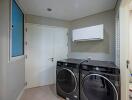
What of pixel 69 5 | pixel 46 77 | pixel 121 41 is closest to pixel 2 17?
pixel 69 5

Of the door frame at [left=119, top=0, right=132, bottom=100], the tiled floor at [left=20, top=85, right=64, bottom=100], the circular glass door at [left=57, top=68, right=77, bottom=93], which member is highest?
the door frame at [left=119, top=0, right=132, bottom=100]

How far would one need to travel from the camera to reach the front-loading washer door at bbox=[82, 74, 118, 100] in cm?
194

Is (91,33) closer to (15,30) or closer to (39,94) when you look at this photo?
(15,30)

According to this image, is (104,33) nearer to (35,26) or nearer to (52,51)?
(52,51)

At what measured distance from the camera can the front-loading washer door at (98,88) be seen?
6.38 ft

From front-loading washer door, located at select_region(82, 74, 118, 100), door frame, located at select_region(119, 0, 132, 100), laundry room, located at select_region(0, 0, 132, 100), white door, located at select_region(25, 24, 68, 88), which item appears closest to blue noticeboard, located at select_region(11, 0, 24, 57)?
laundry room, located at select_region(0, 0, 132, 100)

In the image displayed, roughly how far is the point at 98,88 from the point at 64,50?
2179 mm

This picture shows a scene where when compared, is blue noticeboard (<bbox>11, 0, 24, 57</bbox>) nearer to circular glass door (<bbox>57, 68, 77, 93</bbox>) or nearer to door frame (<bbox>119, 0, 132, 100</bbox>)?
circular glass door (<bbox>57, 68, 77, 93</bbox>)

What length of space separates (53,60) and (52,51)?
1.05 feet

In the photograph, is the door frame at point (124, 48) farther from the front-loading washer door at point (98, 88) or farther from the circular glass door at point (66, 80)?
the circular glass door at point (66, 80)

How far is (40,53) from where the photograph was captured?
141 inches

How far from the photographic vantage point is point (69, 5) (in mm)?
2631

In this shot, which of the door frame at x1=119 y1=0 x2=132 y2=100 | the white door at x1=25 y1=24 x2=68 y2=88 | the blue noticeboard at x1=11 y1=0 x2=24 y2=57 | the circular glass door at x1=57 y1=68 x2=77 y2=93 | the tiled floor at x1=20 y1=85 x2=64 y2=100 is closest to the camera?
the door frame at x1=119 y1=0 x2=132 y2=100

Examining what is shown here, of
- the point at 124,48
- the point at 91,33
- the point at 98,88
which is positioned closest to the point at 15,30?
the point at 91,33
